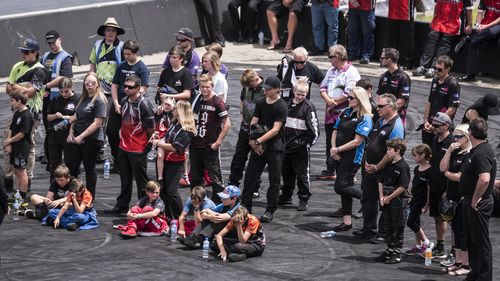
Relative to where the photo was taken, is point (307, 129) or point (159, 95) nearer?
point (307, 129)

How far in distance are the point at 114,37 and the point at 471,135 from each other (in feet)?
22.0

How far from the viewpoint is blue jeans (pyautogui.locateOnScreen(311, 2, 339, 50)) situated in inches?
970

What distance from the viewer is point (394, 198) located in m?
13.4

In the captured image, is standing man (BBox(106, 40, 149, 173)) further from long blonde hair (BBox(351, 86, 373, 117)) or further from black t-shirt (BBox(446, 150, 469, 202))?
black t-shirt (BBox(446, 150, 469, 202))

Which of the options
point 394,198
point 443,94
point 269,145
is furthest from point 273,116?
point 443,94

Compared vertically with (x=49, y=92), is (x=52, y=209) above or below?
below

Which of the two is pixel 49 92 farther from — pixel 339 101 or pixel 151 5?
pixel 151 5

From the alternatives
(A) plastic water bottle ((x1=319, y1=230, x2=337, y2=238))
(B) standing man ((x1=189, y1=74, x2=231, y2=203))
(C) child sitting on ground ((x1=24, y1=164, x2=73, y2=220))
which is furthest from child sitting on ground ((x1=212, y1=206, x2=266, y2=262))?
(C) child sitting on ground ((x1=24, y1=164, x2=73, y2=220))

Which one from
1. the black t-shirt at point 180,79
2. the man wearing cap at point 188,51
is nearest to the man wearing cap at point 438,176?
the black t-shirt at point 180,79

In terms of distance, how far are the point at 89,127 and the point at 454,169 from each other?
189 inches

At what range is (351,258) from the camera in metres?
13.5

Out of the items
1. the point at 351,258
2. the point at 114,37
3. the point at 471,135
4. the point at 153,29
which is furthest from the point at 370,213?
the point at 153,29

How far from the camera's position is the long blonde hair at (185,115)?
14.7 meters

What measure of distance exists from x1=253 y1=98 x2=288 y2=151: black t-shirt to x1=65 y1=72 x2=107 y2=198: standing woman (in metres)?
2.01
